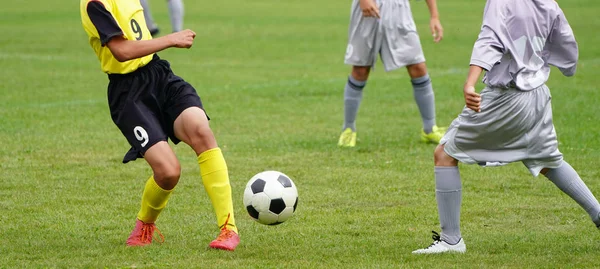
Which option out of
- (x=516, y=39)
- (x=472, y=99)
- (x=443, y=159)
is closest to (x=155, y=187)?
(x=443, y=159)

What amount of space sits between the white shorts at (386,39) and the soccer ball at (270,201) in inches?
151

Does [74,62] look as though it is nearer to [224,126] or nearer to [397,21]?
[224,126]

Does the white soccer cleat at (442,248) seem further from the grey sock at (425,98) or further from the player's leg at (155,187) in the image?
the grey sock at (425,98)

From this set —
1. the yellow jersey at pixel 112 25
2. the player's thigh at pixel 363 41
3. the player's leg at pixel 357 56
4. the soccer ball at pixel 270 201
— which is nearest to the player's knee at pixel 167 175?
the soccer ball at pixel 270 201

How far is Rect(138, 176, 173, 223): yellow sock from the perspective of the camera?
5.66 meters

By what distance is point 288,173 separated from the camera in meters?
8.17

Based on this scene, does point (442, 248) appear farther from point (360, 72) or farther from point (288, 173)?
point (360, 72)

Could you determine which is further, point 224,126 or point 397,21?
point 224,126

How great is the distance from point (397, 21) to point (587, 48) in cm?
934

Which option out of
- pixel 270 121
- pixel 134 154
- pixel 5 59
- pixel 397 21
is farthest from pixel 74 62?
pixel 134 154

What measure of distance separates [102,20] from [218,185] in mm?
1102

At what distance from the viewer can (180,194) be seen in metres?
7.39

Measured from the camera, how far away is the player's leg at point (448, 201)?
5.41 metres

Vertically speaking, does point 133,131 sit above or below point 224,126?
above
